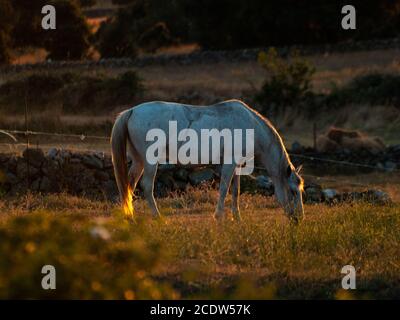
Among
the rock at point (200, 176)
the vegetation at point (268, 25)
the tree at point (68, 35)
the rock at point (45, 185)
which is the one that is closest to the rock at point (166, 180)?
the rock at point (200, 176)

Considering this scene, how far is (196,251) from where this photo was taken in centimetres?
1120

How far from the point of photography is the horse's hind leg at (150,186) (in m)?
13.5

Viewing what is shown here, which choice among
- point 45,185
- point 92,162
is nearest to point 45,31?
point 92,162

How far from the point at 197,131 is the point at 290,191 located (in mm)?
1507

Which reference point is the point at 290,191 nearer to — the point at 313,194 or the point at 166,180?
the point at 313,194

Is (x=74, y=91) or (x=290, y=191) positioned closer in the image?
(x=290, y=191)

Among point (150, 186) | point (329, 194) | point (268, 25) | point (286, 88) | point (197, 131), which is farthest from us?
point (268, 25)

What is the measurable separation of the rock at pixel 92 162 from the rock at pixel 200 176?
5.54ft

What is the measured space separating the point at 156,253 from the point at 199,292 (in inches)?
113

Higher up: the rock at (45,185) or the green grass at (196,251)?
the green grass at (196,251)

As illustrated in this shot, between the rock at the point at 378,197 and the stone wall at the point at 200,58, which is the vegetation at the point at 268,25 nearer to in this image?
the stone wall at the point at 200,58

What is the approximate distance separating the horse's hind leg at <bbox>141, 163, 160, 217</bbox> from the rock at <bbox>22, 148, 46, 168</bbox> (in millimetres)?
4172

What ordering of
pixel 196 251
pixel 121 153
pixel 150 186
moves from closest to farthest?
1. pixel 196 251
2. pixel 121 153
3. pixel 150 186

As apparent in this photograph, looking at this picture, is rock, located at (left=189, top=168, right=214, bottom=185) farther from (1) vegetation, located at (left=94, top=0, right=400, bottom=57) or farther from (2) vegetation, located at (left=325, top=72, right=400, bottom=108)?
(1) vegetation, located at (left=94, top=0, right=400, bottom=57)
